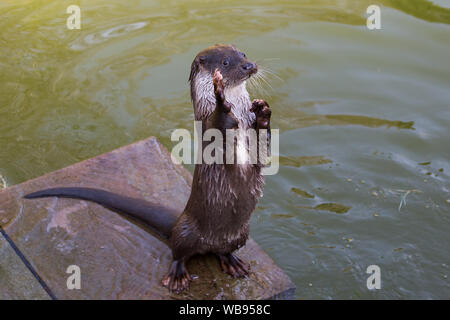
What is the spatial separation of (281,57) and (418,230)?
2282 mm

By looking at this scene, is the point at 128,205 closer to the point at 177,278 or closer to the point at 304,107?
the point at 177,278

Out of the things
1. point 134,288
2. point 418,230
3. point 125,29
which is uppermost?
point 125,29

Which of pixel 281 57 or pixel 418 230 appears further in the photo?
pixel 281 57

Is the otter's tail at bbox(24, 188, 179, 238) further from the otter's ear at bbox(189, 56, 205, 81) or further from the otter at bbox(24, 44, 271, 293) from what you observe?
the otter's ear at bbox(189, 56, 205, 81)

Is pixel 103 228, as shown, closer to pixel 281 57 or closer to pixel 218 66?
pixel 218 66

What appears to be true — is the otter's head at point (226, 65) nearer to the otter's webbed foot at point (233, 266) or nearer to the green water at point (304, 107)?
the otter's webbed foot at point (233, 266)

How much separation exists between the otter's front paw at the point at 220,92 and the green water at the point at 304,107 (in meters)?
A: 1.08

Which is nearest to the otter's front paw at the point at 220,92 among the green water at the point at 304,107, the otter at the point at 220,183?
the otter at the point at 220,183

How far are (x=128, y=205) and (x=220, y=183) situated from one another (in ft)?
2.07

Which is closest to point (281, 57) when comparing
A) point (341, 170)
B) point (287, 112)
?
point (287, 112)

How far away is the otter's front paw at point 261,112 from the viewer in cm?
201

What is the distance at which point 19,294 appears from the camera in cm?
222

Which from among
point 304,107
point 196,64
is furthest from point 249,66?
point 304,107

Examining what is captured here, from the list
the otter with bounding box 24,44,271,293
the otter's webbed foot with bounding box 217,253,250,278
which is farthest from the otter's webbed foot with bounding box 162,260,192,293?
the otter's webbed foot with bounding box 217,253,250,278
